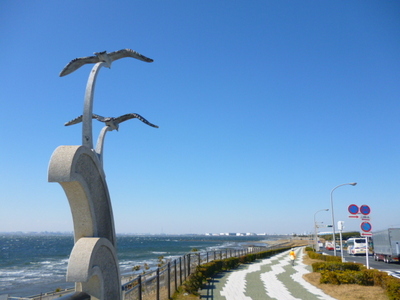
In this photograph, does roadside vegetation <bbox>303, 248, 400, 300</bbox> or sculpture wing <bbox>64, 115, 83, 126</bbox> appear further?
roadside vegetation <bbox>303, 248, 400, 300</bbox>

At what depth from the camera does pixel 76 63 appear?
246 inches

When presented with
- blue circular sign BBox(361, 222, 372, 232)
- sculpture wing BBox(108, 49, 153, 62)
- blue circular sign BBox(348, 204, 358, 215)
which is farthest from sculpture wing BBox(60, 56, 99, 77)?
blue circular sign BBox(348, 204, 358, 215)

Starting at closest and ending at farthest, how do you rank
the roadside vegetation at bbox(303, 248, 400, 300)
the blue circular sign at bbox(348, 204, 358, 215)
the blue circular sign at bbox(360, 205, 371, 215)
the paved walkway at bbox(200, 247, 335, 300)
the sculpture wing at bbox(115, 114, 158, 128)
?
the sculpture wing at bbox(115, 114, 158, 128), the roadside vegetation at bbox(303, 248, 400, 300), the paved walkway at bbox(200, 247, 335, 300), the blue circular sign at bbox(360, 205, 371, 215), the blue circular sign at bbox(348, 204, 358, 215)

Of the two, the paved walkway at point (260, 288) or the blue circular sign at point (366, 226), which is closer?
the paved walkway at point (260, 288)

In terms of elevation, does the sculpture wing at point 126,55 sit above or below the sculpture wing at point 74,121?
above

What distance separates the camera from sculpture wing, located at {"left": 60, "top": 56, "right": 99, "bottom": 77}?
614 cm

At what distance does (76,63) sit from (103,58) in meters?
0.49

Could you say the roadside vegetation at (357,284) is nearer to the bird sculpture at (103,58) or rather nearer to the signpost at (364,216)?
the signpost at (364,216)

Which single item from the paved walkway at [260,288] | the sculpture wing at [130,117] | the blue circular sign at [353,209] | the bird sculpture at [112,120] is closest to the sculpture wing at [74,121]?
the bird sculpture at [112,120]

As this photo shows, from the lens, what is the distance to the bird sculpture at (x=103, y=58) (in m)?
6.21

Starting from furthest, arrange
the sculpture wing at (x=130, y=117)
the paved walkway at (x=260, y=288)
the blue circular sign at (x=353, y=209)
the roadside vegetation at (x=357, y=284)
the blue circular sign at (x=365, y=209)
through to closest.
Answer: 1. the blue circular sign at (x=353, y=209)
2. the blue circular sign at (x=365, y=209)
3. the paved walkway at (x=260, y=288)
4. the roadside vegetation at (x=357, y=284)
5. the sculpture wing at (x=130, y=117)

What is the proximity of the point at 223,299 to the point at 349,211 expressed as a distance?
6.55 metres

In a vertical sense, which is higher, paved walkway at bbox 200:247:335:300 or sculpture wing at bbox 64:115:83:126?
sculpture wing at bbox 64:115:83:126

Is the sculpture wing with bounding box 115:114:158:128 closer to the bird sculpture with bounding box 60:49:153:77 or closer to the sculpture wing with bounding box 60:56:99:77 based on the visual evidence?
the bird sculpture with bounding box 60:49:153:77
